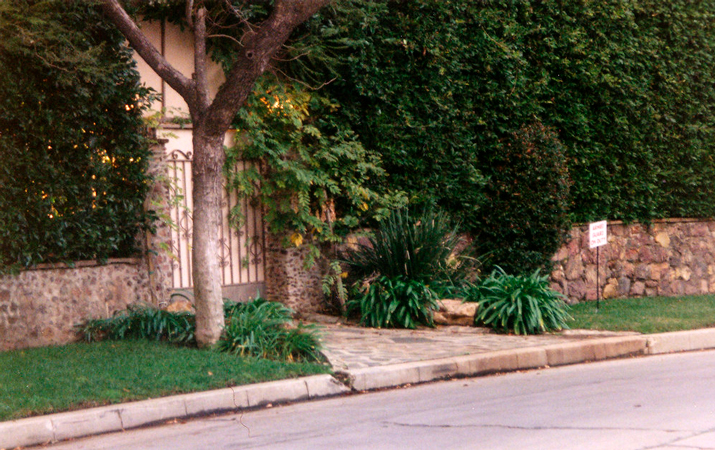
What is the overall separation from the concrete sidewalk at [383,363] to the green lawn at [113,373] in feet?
0.49

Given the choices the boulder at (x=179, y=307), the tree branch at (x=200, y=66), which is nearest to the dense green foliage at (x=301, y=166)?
the boulder at (x=179, y=307)

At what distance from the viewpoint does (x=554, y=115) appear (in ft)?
45.1

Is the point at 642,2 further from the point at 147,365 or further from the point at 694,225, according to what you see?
the point at 147,365

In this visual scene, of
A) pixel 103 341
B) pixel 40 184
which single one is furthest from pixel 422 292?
pixel 40 184

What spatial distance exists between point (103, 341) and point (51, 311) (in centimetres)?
71

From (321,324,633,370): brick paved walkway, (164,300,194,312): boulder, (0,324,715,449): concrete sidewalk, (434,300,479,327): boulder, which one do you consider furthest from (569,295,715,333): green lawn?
(164,300,194,312): boulder

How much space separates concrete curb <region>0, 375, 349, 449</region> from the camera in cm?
584

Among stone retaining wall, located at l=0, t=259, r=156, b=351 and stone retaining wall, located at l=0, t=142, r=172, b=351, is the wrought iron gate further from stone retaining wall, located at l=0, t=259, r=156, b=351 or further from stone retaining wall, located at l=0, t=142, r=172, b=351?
stone retaining wall, located at l=0, t=259, r=156, b=351

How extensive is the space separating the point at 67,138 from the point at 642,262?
10892 millimetres

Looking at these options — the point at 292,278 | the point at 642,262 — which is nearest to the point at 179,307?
the point at 292,278

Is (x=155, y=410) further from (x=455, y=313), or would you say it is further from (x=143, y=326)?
(x=455, y=313)

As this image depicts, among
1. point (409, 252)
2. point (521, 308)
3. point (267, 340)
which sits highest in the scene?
point (409, 252)

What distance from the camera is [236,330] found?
8312 mm

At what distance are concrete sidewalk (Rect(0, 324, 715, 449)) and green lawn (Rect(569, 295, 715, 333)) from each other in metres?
0.43
